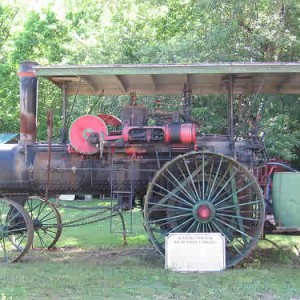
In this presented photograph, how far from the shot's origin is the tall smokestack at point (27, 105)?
25.4 feet

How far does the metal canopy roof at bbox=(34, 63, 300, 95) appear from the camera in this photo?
694 centimetres

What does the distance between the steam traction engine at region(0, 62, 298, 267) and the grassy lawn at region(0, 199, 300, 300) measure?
0.45 meters

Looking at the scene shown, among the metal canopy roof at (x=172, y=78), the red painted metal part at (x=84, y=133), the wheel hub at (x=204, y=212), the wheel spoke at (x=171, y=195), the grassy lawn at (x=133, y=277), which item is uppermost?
the metal canopy roof at (x=172, y=78)

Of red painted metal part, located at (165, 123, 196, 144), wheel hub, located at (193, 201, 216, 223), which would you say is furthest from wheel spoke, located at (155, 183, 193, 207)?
red painted metal part, located at (165, 123, 196, 144)

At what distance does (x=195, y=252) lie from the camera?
22.7 feet

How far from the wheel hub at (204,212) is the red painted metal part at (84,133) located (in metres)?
1.65

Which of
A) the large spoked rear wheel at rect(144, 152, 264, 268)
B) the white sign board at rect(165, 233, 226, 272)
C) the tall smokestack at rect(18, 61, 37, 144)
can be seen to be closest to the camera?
the white sign board at rect(165, 233, 226, 272)

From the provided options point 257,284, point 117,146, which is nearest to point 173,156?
point 117,146

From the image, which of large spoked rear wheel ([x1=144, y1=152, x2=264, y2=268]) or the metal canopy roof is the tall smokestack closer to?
the metal canopy roof

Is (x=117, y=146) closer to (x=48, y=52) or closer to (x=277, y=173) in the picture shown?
(x=277, y=173)

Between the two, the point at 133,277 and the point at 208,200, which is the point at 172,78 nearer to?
the point at 208,200

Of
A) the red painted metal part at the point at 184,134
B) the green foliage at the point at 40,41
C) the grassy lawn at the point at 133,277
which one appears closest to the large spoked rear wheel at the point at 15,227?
the grassy lawn at the point at 133,277

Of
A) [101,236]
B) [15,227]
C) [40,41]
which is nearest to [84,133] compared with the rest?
[15,227]

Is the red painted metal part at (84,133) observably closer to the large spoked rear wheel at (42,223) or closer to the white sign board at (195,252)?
the large spoked rear wheel at (42,223)
